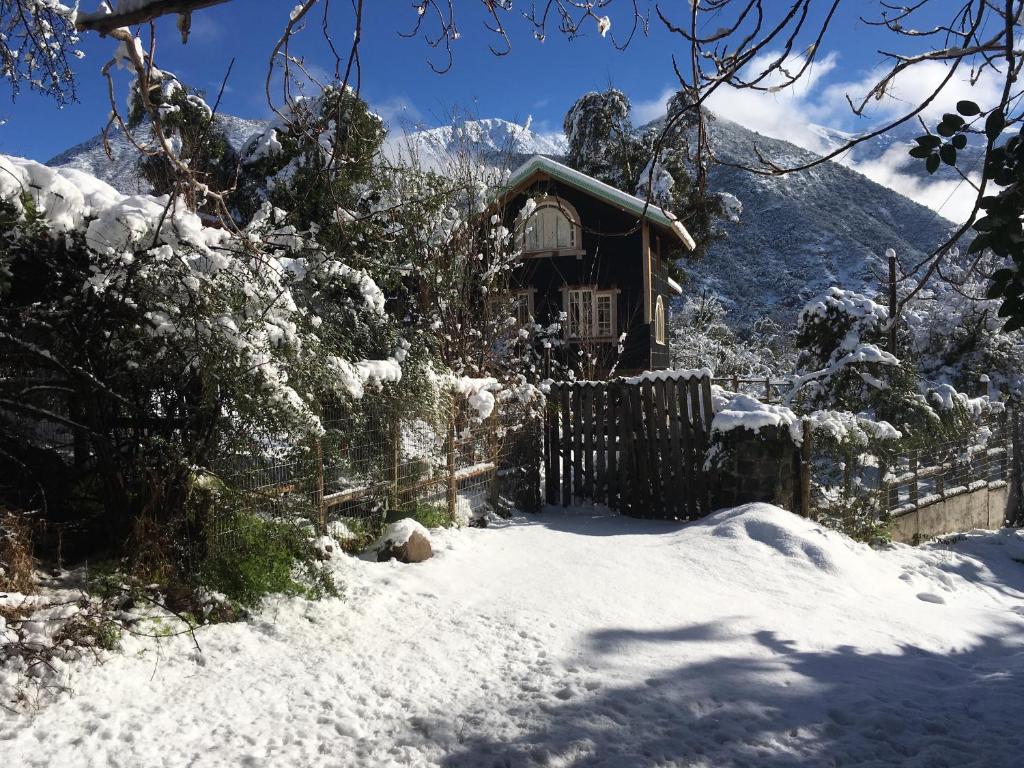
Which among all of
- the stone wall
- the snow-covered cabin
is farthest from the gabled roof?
the stone wall

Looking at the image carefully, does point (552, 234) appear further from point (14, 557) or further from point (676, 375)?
point (14, 557)

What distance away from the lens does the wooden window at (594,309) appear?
52.2ft

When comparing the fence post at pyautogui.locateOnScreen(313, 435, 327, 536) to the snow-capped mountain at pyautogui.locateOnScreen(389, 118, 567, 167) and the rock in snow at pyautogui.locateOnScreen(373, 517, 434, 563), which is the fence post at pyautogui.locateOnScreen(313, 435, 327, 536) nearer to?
the rock in snow at pyautogui.locateOnScreen(373, 517, 434, 563)

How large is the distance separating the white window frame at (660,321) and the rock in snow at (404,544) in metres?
12.5

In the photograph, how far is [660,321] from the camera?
1772 cm

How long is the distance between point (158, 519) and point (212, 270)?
1379 millimetres

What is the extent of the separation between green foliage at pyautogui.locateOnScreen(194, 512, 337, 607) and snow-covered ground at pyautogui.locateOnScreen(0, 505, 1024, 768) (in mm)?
126

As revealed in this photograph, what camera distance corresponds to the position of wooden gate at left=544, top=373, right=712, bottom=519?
702cm

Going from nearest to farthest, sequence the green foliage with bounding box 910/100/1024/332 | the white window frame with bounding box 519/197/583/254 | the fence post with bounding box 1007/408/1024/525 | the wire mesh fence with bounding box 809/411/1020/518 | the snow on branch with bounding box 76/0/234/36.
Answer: the snow on branch with bounding box 76/0/234/36
the green foliage with bounding box 910/100/1024/332
the wire mesh fence with bounding box 809/411/1020/518
the fence post with bounding box 1007/408/1024/525
the white window frame with bounding box 519/197/583/254

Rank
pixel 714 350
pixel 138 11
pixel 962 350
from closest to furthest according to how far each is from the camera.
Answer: pixel 138 11, pixel 962 350, pixel 714 350

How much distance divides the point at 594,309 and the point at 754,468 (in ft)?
32.2

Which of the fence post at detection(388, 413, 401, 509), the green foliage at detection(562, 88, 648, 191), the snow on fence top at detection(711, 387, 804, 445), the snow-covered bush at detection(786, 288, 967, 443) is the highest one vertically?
the green foliage at detection(562, 88, 648, 191)

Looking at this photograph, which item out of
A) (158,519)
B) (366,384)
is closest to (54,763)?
(158,519)

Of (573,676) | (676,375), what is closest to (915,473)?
(676,375)
